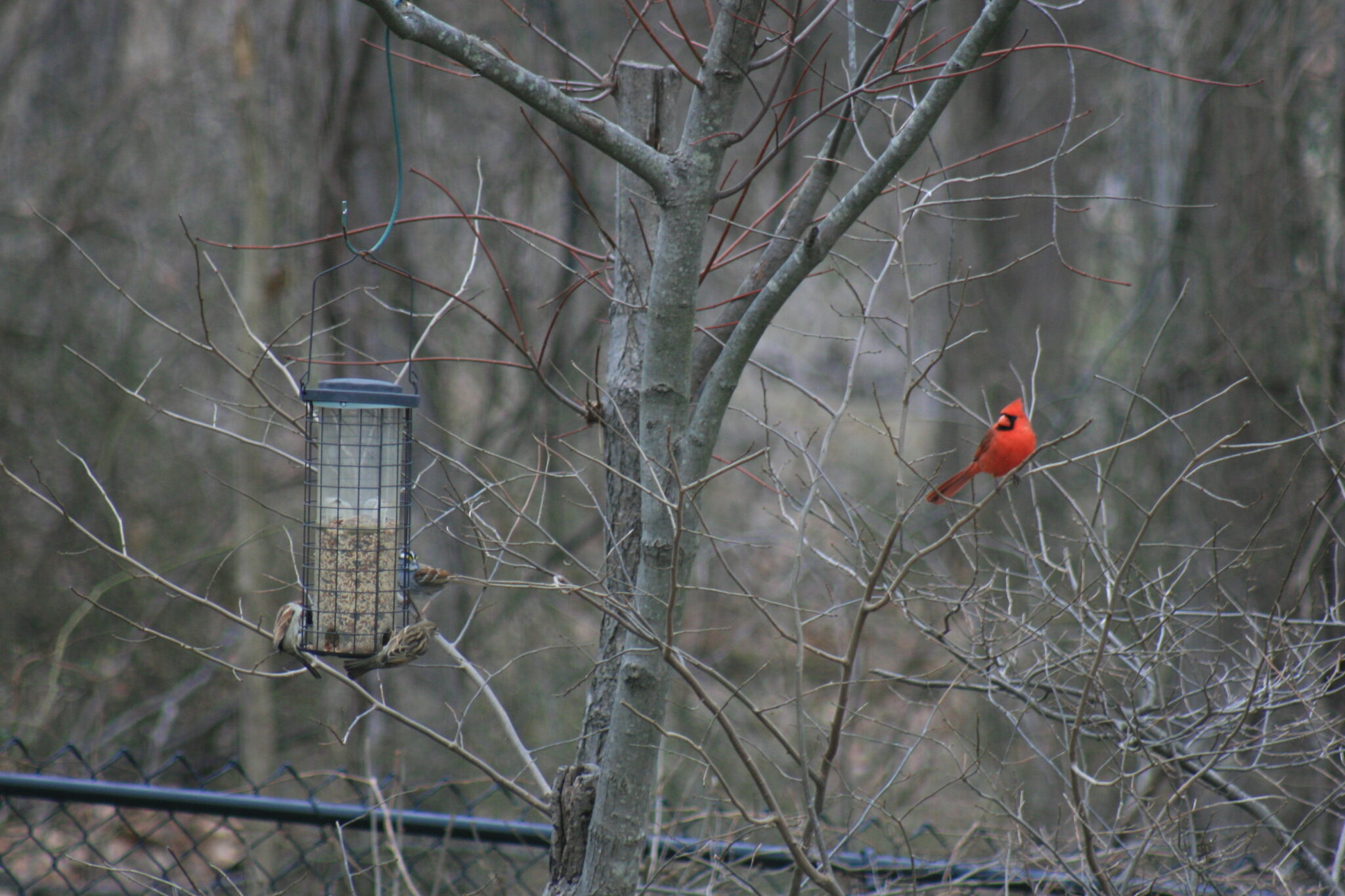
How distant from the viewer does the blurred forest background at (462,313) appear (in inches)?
243

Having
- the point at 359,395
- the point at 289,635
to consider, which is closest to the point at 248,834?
the point at 289,635

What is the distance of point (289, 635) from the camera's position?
266cm

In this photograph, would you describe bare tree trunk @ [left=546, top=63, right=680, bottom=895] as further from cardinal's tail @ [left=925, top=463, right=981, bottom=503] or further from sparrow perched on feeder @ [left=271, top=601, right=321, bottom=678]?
cardinal's tail @ [left=925, top=463, right=981, bottom=503]

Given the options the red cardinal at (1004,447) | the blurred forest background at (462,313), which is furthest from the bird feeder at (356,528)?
the blurred forest background at (462,313)

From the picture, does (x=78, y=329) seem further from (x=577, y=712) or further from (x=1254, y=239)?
(x=1254, y=239)

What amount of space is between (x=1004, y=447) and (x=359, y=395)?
252cm

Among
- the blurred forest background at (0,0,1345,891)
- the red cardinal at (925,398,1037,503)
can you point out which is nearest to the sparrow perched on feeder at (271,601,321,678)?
the red cardinal at (925,398,1037,503)

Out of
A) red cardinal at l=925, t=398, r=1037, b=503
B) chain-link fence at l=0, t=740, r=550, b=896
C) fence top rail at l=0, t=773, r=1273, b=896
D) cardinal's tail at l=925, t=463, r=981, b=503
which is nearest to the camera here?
fence top rail at l=0, t=773, r=1273, b=896

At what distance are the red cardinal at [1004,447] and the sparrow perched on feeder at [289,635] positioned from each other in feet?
7.61

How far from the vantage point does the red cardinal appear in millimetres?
4043

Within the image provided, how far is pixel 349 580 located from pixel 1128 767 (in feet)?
14.0

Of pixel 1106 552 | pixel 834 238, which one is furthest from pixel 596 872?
pixel 834 238

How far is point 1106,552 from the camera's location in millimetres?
2646

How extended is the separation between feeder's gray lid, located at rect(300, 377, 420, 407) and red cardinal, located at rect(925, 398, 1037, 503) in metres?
2.12
